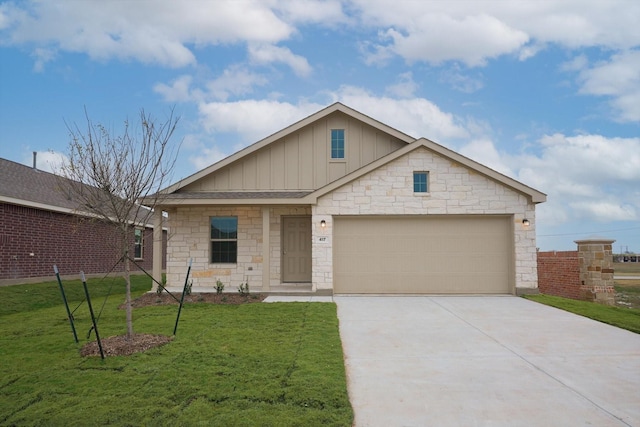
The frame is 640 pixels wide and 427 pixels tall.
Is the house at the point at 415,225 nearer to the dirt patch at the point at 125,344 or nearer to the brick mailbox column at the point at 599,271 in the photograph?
the brick mailbox column at the point at 599,271

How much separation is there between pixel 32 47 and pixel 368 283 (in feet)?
41.6

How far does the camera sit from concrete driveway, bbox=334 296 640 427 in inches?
172

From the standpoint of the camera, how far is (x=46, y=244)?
16266mm

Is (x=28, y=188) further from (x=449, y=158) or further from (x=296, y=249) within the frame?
(x=449, y=158)

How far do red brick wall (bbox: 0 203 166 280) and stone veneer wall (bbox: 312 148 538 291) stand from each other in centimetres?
616

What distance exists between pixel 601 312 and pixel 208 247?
10.7 m

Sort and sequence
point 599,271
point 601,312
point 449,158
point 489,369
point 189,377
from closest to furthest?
point 189,377 < point 489,369 < point 601,312 < point 599,271 < point 449,158

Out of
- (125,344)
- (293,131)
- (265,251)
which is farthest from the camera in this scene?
(293,131)

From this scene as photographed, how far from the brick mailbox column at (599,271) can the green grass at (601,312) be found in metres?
0.55

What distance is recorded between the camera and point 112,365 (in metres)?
5.90

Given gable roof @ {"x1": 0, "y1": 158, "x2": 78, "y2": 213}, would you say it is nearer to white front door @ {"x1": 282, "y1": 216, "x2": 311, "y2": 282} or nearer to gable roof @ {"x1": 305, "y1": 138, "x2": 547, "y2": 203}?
white front door @ {"x1": 282, "y1": 216, "x2": 311, "y2": 282}

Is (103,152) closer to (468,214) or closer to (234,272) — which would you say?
(234,272)

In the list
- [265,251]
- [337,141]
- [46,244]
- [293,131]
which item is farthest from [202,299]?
[46,244]

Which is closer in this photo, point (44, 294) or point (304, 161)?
point (44, 294)
